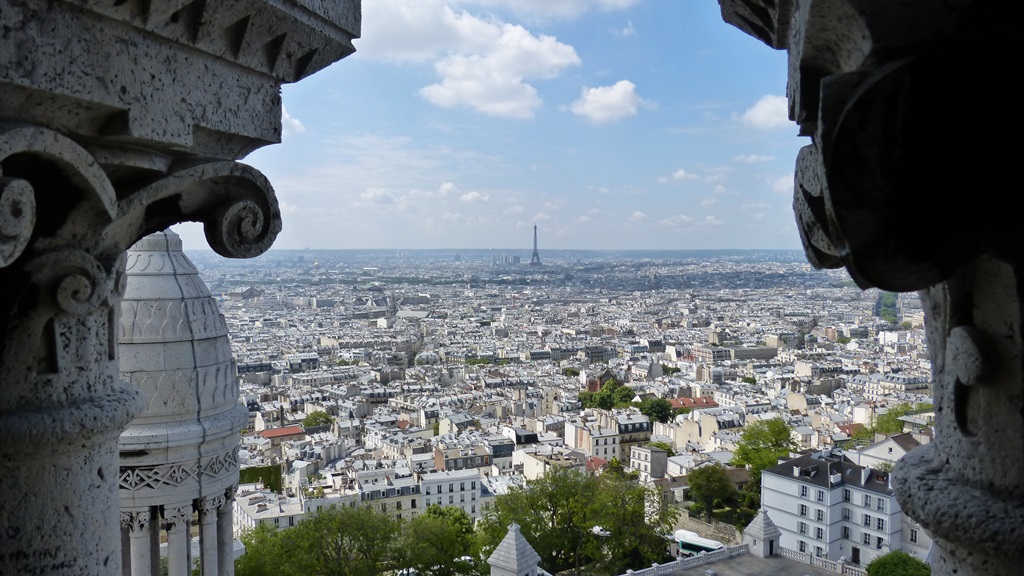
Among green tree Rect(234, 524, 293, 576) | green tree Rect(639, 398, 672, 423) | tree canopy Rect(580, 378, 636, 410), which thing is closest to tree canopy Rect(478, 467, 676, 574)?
green tree Rect(234, 524, 293, 576)

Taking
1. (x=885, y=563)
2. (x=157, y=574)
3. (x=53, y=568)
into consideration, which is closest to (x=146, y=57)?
(x=53, y=568)

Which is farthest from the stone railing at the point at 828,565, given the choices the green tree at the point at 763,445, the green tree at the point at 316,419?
the green tree at the point at 316,419

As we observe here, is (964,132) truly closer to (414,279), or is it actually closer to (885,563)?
(885,563)

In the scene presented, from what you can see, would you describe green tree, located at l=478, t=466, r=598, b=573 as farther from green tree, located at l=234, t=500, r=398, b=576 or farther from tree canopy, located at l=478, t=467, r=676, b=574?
green tree, located at l=234, t=500, r=398, b=576

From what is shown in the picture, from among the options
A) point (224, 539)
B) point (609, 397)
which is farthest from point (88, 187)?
point (609, 397)

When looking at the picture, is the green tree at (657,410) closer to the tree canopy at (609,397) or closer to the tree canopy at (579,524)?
the tree canopy at (609,397)

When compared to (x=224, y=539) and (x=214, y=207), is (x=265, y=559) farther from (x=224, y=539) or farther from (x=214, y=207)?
(x=214, y=207)
